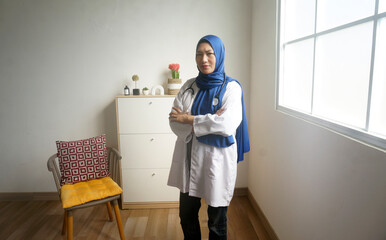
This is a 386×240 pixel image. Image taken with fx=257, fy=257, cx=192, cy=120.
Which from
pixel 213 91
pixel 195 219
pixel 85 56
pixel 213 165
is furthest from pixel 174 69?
pixel 195 219

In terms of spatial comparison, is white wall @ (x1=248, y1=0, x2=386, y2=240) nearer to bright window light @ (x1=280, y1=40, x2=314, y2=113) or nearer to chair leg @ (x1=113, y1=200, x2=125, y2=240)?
bright window light @ (x1=280, y1=40, x2=314, y2=113)

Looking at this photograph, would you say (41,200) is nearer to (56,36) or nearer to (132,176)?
(132,176)

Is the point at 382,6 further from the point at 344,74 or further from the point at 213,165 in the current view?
the point at 213,165

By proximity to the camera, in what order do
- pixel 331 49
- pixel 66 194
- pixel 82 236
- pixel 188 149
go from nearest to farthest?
1. pixel 331 49
2. pixel 188 149
3. pixel 66 194
4. pixel 82 236

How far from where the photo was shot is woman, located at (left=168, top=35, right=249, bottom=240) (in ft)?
5.05

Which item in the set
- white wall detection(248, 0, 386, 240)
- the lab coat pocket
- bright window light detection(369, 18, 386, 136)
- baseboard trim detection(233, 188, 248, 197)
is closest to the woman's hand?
the lab coat pocket

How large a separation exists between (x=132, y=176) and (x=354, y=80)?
2.19 metres

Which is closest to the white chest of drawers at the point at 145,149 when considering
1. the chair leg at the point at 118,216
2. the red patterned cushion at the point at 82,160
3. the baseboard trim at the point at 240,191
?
the red patterned cushion at the point at 82,160

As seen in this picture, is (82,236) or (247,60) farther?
(247,60)

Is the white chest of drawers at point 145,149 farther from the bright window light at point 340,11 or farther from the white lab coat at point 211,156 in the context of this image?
the bright window light at point 340,11

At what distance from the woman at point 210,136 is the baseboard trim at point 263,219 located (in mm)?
668

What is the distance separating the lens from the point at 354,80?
120 cm

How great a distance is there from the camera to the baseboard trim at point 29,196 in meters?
3.01

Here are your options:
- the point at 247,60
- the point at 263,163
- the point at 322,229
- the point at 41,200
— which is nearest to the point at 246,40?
the point at 247,60
